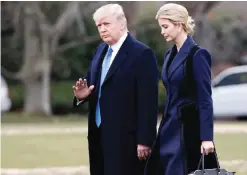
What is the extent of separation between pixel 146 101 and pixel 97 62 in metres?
0.55

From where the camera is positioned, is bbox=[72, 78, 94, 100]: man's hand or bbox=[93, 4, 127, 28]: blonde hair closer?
bbox=[93, 4, 127, 28]: blonde hair

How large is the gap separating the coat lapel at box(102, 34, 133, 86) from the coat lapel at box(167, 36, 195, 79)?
1.61ft

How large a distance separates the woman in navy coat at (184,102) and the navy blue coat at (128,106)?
0.83 ft

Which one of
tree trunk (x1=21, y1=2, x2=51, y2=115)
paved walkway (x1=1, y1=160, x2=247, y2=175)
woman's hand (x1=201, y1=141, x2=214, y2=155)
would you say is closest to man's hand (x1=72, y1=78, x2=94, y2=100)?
woman's hand (x1=201, y1=141, x2=214, y2=155)

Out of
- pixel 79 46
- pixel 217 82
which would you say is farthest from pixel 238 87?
pixel 79 46

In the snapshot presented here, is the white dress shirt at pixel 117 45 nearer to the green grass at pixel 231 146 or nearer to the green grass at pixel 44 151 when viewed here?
the green grass at pixel 44 151

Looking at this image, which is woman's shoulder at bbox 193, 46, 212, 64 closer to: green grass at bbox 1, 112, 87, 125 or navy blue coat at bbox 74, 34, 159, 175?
navy blue coat at bbox 74, 34, 159, 175

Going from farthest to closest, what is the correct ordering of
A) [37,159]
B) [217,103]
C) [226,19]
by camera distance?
[226,19]
[217,103]
[37,159]

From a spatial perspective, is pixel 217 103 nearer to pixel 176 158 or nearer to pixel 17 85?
pixel 17 85

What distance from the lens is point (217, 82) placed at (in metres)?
24.9

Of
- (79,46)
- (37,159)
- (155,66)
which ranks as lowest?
(37,159)

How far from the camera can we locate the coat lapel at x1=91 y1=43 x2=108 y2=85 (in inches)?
243

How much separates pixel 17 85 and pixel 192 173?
27.1m

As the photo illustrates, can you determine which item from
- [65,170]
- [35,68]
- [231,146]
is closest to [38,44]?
[35,68]
